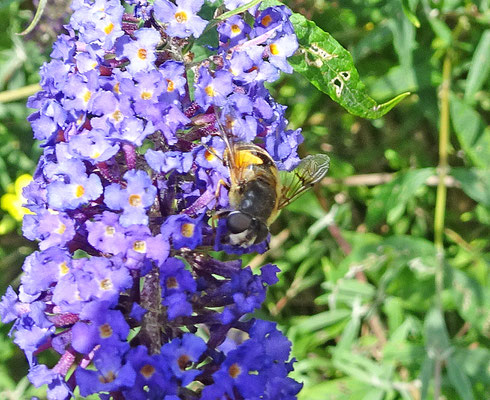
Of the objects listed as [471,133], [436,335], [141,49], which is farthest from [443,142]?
[141,49]

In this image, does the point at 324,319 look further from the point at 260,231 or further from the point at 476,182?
the point at 260,231

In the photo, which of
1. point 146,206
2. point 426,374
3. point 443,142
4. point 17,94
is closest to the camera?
point 146,206

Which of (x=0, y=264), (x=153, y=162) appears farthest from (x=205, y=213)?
(x=0, y=264)

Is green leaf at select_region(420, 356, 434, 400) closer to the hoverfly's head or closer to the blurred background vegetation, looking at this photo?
the blurred background vegetation

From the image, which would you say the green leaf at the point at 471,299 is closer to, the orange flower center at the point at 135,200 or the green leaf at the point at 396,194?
the green leaf at the point at 396,194

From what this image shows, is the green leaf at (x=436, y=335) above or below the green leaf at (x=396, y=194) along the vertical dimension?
below

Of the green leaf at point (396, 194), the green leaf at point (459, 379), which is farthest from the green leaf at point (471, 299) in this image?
the green leaf at point (396, 194)

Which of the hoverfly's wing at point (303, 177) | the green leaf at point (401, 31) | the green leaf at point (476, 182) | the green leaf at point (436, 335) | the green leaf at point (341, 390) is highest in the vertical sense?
the hoverfly's wing at point (303, 177)
